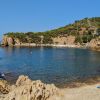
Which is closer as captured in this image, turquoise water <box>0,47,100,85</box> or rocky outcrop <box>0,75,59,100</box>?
rocky outcrop <box>0,75,59,100</box>

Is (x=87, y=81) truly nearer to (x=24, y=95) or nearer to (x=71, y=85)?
(x=71, y=85)

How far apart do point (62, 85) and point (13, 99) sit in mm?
26653

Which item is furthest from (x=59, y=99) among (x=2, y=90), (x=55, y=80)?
(x=55, y=80)

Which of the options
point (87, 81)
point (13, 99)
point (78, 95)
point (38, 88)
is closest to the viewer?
point (13, 99)

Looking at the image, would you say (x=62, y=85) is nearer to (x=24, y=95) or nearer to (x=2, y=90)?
(x=2, y=90)

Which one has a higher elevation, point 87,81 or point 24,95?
point 24,95

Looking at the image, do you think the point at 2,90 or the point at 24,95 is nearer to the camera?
the point at 24,95

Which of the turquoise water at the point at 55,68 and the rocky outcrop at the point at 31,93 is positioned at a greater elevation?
the rocky outcrop at the point at 31,93

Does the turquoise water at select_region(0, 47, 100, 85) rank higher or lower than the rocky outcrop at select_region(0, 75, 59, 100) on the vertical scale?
lower

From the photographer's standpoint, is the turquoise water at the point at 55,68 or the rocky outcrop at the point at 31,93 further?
the turquoise water at the point at 55,68

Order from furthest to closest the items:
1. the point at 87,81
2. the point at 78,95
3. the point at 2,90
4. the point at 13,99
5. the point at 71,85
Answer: the point at 87,81 < the point at 71,85 < the point at 2,90 < the point at 78,95 < the point at 13,99

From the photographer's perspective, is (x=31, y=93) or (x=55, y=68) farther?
(x=55, y=68)

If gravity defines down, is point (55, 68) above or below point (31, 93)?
below

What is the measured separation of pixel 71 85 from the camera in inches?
1766
